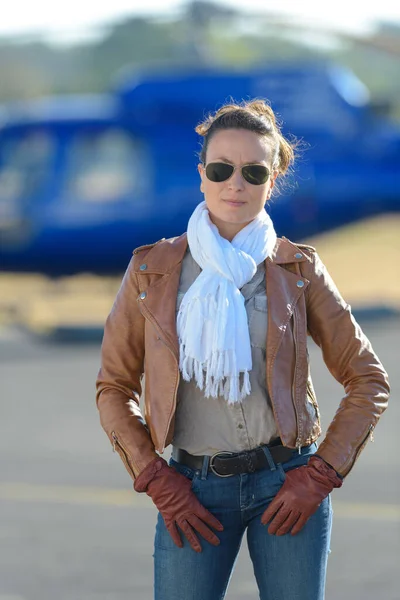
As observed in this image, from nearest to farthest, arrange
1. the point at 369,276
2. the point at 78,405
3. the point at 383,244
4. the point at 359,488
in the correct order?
the point at 359,488 → the point at 78,405 → the point at 369,276 → the point at 383,244

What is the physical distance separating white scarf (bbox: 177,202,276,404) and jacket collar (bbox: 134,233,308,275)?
0.23 ft

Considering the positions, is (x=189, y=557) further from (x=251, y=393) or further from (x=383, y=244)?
(x=383, y=244)

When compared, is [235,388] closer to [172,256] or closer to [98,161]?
[172,256]

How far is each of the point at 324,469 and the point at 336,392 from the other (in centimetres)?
686

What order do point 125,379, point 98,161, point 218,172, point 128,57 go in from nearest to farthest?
1. point 218,172
2. point 125,379
3. point 98,161
4. point 128,57

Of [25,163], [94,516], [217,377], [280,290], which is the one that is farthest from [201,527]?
[25,163]

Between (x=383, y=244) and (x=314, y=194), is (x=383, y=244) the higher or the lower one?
the higher one

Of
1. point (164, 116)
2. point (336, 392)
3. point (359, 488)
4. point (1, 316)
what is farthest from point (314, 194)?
point (359, 488)

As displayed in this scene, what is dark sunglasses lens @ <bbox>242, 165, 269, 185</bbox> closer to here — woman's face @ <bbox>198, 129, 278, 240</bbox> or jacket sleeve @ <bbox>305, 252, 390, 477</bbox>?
woman's face @ <bbox>198, 129, 278, 240</bbox>

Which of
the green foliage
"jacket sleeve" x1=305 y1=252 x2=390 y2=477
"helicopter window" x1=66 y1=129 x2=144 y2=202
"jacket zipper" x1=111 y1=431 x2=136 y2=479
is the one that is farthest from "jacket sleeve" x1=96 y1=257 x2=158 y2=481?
the green foliage

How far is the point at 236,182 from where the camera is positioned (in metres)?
3.03

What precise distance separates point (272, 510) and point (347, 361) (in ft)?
1.51

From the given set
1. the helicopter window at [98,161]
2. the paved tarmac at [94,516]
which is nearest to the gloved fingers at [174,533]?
the paved tarmac at [94,516]

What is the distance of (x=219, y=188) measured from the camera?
10.0 feet
